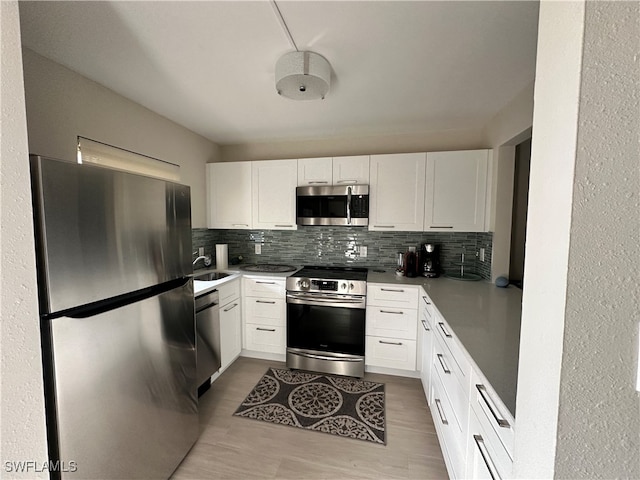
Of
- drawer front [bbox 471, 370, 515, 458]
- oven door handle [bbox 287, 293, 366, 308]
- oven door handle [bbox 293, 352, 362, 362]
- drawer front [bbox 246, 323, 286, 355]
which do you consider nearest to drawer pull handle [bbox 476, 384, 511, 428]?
drawer front [bbox 471, 370, 515, 458]

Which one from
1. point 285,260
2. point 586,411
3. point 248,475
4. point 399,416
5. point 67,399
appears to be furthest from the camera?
point 285,260

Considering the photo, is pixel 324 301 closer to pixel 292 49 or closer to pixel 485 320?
pixel 485 320

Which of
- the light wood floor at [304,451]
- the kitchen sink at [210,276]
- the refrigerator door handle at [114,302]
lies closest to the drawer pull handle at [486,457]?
the light wood floor at [304,451]

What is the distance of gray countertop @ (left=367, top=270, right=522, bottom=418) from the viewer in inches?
39.6

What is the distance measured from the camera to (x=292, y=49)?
57.0 inches

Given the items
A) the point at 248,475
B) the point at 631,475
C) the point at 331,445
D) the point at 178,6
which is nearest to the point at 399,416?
the point at 331,445

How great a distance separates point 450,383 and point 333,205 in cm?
184

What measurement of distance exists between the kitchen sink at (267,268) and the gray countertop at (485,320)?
95 centimetres

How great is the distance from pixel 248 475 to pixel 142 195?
5.43 ft

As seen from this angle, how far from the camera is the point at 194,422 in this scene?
5.61 ft

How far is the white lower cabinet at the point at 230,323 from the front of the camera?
8.15ft

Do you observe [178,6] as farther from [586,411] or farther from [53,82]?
[586,411]

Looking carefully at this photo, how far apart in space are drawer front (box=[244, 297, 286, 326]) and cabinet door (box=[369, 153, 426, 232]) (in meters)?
1.26

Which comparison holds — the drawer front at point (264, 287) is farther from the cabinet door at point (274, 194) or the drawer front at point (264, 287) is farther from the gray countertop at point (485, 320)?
the gray countertop at point (485, 320)
